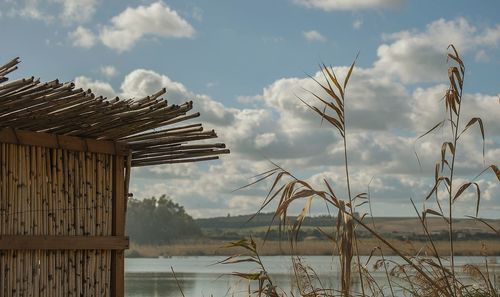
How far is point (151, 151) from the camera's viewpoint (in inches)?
274

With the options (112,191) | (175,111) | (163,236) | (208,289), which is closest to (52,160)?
(112,191)

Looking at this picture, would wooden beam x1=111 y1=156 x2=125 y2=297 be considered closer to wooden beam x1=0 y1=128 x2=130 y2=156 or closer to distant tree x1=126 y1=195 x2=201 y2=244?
wooden beam x1=0 y1=128 x2=130 y2=156

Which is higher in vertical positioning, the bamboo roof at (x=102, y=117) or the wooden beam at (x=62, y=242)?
the bamboo roof at (x=102, y=117)

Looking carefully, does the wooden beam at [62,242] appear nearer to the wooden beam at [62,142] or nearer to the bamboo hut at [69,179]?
the bamboo hut at [69,179]

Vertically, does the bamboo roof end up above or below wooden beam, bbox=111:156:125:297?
above

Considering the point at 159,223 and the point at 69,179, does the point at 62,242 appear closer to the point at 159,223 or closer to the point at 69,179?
the point at 69,179

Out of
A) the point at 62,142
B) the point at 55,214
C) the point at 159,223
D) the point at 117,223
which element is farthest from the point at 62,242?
the point at 159,223

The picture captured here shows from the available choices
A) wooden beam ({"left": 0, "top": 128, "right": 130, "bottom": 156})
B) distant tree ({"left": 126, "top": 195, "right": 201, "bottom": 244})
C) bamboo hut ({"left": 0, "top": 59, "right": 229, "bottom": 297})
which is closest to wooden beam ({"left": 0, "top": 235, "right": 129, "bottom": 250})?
bamboo hut ({"left": 0, "top": 59, "right": 229, "bottom": 297})

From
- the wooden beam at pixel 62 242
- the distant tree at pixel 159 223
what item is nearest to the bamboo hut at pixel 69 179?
the wooden beam at pixel 62 242

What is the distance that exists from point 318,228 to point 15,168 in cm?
296

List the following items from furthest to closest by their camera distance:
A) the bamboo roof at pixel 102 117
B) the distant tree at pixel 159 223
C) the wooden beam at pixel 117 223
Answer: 1. the distant tree at pixel 159 223
2. the wooden beam at pixel 117 223
3. the bamboo roof at pixel 102 117

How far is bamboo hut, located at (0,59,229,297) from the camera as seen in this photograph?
5.89m

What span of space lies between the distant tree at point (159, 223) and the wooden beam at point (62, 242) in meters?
25.3

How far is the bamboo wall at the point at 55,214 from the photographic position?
6059 millimetres
